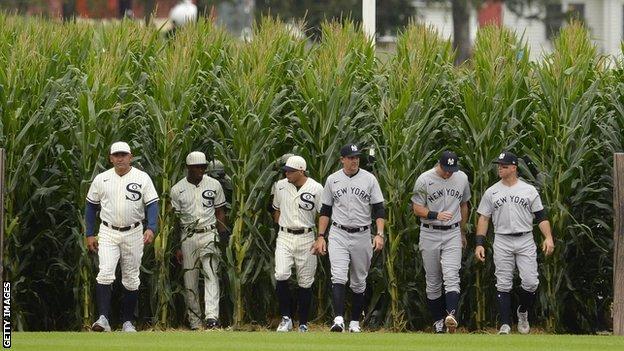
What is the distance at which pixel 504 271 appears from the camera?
61.5 feet

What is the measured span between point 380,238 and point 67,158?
12.3 ft

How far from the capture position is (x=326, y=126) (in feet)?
64.4

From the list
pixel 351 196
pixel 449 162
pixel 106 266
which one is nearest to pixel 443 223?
pixel 449 162

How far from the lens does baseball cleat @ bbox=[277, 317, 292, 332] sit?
18.7 metres

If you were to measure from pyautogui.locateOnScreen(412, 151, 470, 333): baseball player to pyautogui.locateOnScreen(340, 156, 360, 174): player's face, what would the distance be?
0.79m

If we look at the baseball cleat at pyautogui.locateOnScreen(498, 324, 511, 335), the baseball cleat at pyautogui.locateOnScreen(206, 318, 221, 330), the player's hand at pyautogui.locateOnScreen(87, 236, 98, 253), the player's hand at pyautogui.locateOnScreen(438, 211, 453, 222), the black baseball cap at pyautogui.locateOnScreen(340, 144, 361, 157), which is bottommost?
the baseball cleat at pyautogui.locateOnScreen(498, 324, 511, 335)

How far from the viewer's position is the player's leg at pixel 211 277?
19.1m

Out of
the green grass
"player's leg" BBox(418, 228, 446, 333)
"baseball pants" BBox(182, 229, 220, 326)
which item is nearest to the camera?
the green grass

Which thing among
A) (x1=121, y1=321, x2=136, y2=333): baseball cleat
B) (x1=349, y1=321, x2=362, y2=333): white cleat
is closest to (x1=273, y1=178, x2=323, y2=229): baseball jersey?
(x1=349, y1=321, x2=362, y2=333): white cleat

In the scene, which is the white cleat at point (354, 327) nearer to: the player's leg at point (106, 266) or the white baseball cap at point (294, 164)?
the white baseball cap at point (294, 164)

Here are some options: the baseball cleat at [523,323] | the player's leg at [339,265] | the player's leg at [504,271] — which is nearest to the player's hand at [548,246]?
the player's leg at [504,271]

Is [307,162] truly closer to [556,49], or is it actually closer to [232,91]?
[232,91]

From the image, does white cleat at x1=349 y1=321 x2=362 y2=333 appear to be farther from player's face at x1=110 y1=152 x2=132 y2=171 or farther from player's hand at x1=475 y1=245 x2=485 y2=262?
player's face at x1=110 y1=152 x2=132 y2=171

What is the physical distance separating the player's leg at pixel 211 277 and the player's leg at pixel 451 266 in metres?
2.59
